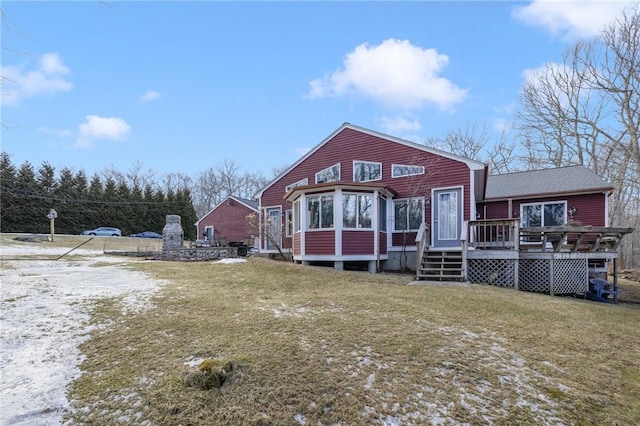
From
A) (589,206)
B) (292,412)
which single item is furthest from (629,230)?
(292,412)

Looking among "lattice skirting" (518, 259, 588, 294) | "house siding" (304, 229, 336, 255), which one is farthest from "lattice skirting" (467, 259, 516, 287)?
"house siding" (304, 229, 336, 255)

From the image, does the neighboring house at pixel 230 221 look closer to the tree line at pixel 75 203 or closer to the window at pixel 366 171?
the tree line at pixel 75 203

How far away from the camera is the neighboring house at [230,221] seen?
88.5ft

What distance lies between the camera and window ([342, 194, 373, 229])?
1131 centimetres

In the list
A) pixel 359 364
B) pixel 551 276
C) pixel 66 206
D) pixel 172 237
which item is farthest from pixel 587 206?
pixel 66 206

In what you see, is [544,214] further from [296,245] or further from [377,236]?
[296,245]

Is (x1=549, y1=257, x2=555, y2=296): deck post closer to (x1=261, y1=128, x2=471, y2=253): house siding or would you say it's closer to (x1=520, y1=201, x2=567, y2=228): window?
(x1=261, y1=128, x2=471, y2=253): house siding

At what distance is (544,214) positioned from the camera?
14.5 metres

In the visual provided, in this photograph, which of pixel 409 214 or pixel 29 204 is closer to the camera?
pixel 409 214

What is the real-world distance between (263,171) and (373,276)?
1656 inches

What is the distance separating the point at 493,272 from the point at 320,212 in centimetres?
549

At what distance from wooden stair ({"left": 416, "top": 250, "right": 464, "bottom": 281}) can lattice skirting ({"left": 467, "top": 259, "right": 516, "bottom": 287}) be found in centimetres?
42

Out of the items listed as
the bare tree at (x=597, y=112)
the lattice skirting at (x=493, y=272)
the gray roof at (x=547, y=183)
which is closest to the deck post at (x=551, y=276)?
the lattice skirting at (x=493, y=272)

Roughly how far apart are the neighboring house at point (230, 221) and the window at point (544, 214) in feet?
56.5
